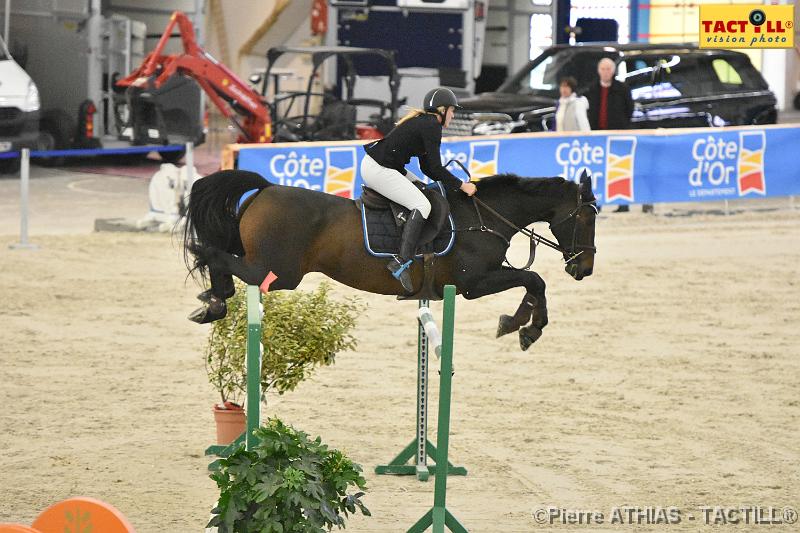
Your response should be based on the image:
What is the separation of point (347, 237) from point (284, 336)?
3.20ft

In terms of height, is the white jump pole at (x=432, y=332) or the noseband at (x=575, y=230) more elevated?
the noseband at (x=575, y=230)

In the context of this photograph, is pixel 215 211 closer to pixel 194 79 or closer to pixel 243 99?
pixel 243 99

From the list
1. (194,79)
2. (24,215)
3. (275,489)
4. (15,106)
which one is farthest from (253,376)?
(194,79)

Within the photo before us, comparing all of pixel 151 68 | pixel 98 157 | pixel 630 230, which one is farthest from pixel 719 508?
pixel 98 157

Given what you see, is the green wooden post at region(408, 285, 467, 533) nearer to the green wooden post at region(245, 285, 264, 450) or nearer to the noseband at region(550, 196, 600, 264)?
the green wooden post at region(245, 285, 264, 450)

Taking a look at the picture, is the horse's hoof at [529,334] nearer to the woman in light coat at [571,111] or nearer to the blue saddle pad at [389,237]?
the blue saddle pad at [389,237]

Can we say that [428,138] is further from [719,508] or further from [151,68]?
[151,68]

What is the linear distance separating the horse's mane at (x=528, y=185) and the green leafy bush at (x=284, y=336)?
140 centimetres

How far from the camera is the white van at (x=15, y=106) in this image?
2067cm

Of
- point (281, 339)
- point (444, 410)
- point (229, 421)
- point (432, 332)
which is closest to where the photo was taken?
point (444, 410)

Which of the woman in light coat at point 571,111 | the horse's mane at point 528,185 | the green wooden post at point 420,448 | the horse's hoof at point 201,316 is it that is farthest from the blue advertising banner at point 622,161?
the green wooden post at point 420,448

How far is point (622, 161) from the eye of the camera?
1759 cm

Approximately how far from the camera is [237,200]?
878 cm

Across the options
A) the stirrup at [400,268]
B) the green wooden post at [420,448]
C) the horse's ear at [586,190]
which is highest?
the horse's ear at [586,190]
